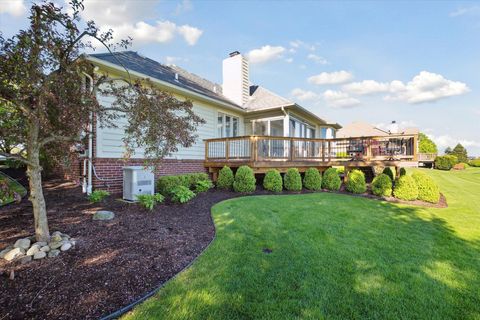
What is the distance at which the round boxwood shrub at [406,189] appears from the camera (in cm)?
796

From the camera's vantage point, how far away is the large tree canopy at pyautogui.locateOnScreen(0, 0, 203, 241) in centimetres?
306

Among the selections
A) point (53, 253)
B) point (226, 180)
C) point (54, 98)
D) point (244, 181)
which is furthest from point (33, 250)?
point (226, 180)

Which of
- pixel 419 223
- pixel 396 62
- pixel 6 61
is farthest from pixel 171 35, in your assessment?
pixel 419 223

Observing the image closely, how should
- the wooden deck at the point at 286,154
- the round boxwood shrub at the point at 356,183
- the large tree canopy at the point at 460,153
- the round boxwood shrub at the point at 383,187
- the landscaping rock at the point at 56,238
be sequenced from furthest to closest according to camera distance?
1. the large tree canopy at the point at 460,153
2. the wooden deck at the point at 286,154
3. the round boxwood shrub at the point at 356,183
4. the round boxwood shrub at the point at 383,187
5. the landscaping rock at the point at 56,238

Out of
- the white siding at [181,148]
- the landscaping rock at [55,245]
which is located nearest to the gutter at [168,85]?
the white siding at [181,148]

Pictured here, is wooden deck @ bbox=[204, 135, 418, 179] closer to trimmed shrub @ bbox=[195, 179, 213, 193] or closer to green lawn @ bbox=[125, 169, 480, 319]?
trimmed shrub @ bbox=[195, 179, 213, 193]

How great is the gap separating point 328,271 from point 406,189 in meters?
6.59

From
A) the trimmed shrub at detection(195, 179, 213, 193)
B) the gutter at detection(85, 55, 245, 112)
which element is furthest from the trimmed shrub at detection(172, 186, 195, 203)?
the gutter at detection(85, 55, 245, 112)

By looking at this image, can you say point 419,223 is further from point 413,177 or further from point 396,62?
point 396,62

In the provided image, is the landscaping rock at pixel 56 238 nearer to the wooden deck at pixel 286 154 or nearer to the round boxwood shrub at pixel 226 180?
the round boxwood shrub at pixel 226 180

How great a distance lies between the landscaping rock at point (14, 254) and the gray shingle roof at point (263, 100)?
10063 millimetres

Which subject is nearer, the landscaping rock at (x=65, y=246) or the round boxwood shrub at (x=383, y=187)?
the landscaping rock at (x=65, y=246)

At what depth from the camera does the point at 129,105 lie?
4.45 meters

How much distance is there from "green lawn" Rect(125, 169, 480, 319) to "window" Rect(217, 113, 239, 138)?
6398 mm
